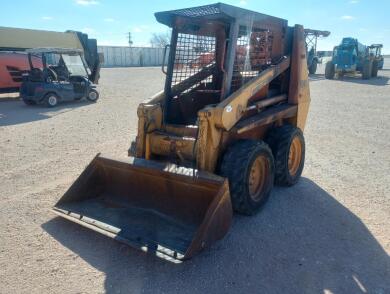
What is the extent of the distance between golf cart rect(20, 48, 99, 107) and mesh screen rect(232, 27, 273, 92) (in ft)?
32.1

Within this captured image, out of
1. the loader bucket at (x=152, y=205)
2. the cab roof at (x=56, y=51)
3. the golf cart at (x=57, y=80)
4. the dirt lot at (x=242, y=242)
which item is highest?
the cab roof at (x=56, y=51)

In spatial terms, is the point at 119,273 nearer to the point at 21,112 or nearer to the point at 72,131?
the point at 72,131

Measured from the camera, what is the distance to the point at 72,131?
27.4ft

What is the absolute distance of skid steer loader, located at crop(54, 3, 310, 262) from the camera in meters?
3.34

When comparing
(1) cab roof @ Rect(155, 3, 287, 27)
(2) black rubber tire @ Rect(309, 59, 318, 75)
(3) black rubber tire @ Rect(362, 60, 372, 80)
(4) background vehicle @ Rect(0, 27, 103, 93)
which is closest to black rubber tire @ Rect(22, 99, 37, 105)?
(4) background vehicle @ Rect(0, 27, 103, 93)

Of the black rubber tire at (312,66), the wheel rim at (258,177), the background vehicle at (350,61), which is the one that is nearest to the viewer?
the wheel rim at (258,177)

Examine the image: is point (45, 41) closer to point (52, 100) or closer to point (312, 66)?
point (52, 100)

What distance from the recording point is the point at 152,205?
3754mm

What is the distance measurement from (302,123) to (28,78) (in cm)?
1095

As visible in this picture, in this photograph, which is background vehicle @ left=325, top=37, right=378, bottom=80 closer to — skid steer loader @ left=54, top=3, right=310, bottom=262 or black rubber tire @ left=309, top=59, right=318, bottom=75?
black rubber tire @ left=309, top=59, right=318, bottom=75

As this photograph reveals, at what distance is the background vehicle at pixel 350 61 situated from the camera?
21312mm

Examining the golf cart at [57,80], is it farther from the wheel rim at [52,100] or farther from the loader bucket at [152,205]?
the loader bucket at [152,205]

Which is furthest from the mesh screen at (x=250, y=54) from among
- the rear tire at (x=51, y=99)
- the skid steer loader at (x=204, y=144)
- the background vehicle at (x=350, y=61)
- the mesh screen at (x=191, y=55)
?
the background vehicle at (x=350, y=61)

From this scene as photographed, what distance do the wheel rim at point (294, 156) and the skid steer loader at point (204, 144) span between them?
2cm
